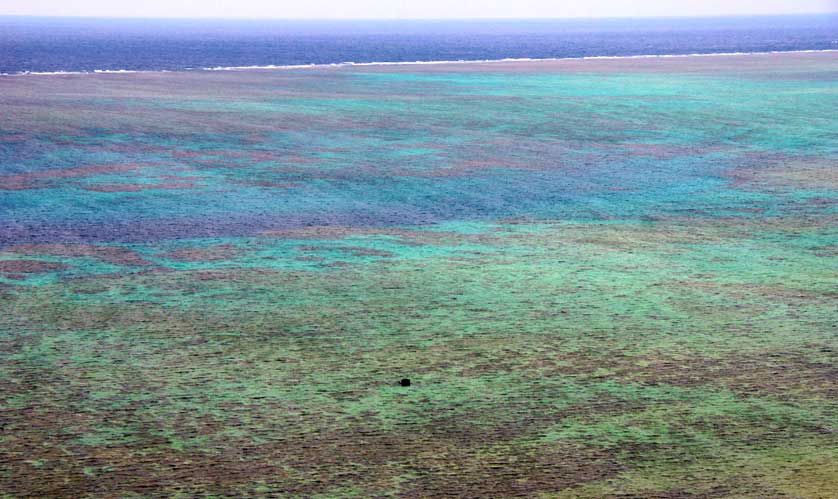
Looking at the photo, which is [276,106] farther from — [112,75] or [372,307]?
[372,307]

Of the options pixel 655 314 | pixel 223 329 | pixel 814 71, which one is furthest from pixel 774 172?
pixel 814 71

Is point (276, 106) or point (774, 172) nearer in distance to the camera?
point (774, 172)

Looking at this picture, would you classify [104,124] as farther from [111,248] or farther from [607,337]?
[607,337]

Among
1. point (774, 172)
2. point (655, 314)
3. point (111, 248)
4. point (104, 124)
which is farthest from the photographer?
point (104, 124)

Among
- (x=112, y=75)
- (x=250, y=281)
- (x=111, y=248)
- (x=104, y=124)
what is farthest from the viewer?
(x=112, y=75)

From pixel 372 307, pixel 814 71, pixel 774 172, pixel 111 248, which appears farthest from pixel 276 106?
pixel 814 71

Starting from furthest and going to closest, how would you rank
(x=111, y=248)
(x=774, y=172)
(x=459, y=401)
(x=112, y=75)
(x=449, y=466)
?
(x=112, y=75) < (x=774, y=172) < (x=111, y=248) < (x=459, y=401) < (x=449, y=466)
